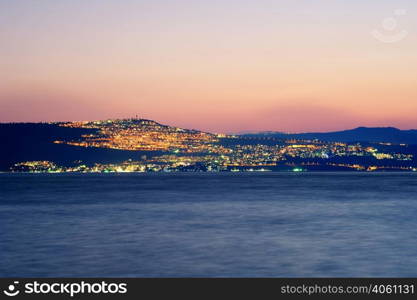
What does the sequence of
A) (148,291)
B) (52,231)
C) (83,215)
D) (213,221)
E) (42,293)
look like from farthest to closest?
(83,215)
(213,221)
(52,231)
(148,291)
(42,293)

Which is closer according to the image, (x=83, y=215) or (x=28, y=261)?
(x=28, y=261)

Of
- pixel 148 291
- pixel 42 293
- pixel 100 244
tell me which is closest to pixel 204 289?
pixel 148 291

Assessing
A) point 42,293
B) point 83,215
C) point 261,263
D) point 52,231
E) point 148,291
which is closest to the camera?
point 42,293

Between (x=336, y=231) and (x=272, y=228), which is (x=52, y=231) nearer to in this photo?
(x=272, y=228)

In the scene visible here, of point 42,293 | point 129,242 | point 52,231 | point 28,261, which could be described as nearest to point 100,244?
point 129,242

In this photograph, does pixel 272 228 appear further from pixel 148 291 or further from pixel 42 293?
pixel 42 293

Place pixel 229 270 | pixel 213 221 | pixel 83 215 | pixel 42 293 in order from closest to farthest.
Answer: pixel 42 293, pixel 229 270, pixel 213 221, pixel 83 215

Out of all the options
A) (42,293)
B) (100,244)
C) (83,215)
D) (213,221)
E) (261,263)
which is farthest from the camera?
(83,215)

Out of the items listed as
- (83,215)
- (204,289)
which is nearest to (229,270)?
(204,289)

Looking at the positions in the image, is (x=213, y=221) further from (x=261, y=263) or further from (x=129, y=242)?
(x=261, y=263)

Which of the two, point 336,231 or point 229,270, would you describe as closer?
point 229,270
